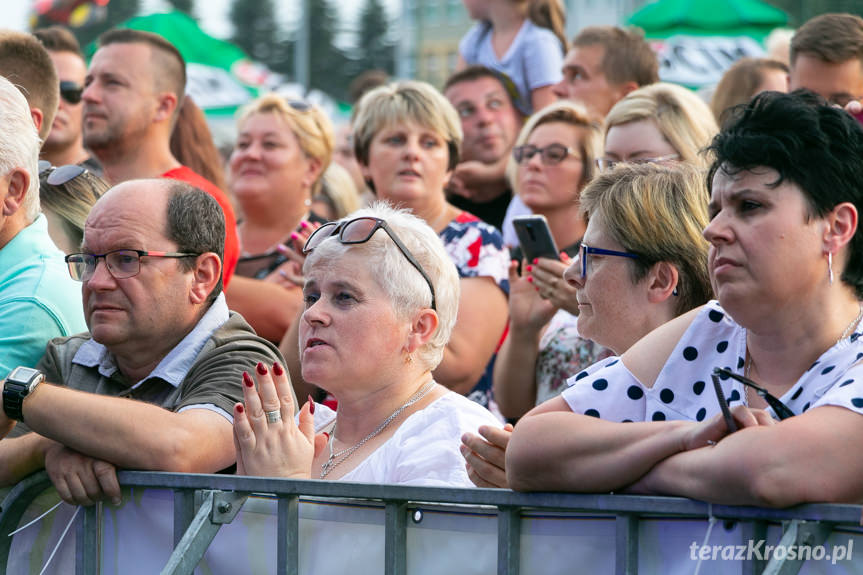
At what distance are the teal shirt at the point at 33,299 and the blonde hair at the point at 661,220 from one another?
173 centimetres

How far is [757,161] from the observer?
272cm

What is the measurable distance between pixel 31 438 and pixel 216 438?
0.52 metres

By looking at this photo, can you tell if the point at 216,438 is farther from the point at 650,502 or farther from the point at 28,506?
the point at 650,502

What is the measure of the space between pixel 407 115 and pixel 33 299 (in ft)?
8.36

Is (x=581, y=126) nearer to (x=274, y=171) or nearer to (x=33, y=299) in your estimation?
(x=274, y=171)

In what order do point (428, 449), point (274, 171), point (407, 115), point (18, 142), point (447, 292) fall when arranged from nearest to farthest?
point (428, 449) → point (447, 292) → point (18, 142) → point (407, 115) → point (274, 171)

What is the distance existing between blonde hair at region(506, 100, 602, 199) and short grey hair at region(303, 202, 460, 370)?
193cm

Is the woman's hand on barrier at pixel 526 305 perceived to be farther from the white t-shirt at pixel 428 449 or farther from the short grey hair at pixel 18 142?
the short grey hair at pixel 18 142

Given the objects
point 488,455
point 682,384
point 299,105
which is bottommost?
point 299,105

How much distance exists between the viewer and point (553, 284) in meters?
4.73

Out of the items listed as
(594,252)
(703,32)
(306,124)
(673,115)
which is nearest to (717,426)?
(594,252)

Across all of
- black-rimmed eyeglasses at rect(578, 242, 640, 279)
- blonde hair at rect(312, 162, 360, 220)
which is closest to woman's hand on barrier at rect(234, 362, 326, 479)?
black-rimmed eyeglasses at rect(578, 242, 640, 279)

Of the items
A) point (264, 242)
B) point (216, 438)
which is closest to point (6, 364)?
point (216, 438)

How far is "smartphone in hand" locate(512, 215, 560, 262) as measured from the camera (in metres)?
4.75
